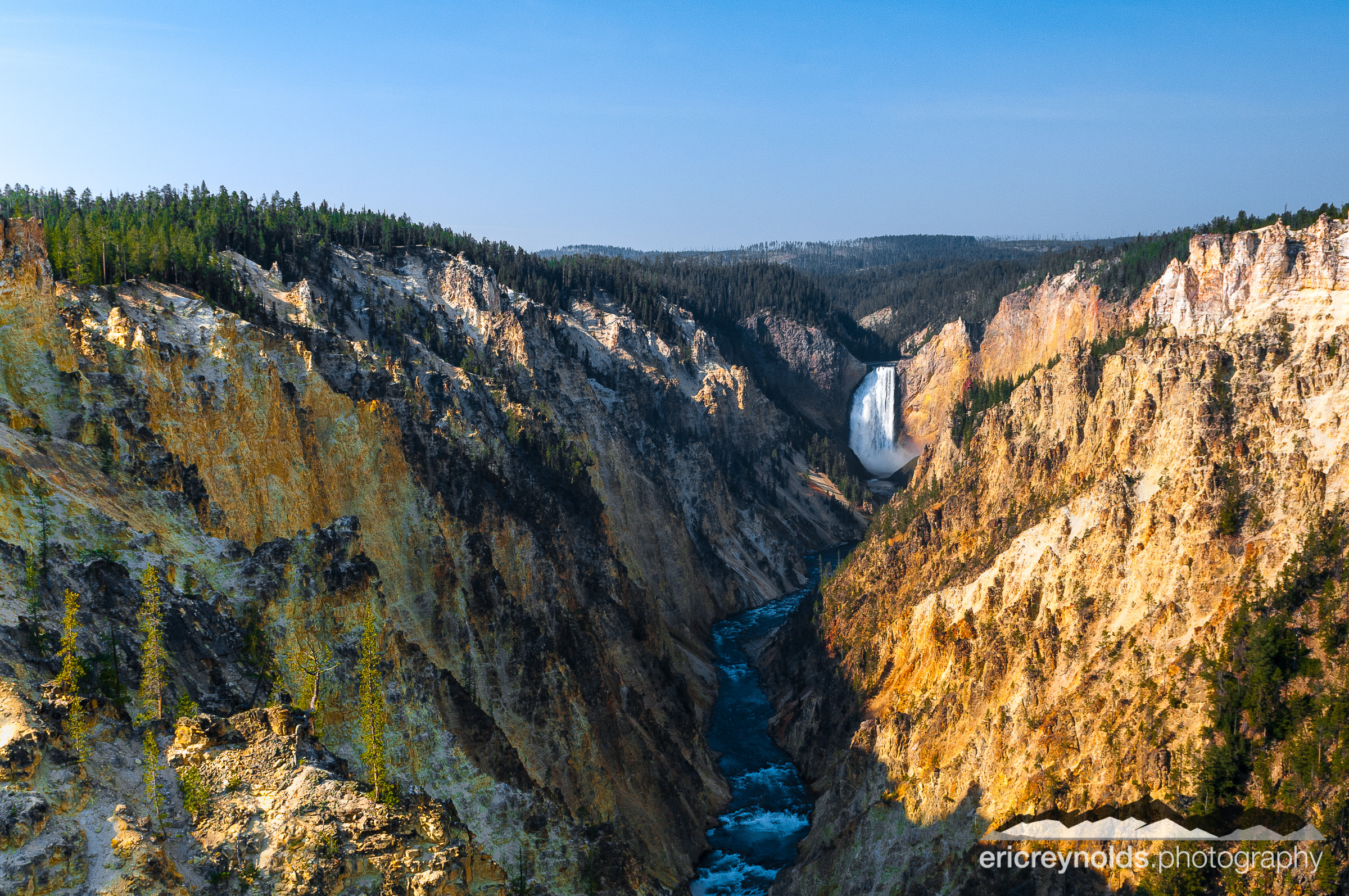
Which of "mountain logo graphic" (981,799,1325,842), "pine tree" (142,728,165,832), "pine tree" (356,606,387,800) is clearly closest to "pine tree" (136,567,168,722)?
"pine tree" (142,728,165,832)

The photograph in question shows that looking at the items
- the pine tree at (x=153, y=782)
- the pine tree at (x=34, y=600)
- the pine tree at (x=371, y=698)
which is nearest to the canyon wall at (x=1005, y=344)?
the pine tree at (x=371, y=698)

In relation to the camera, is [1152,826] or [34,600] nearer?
[34,600]

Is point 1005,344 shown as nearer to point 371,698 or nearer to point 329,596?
point 329,596

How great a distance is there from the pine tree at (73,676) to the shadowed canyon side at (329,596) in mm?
341

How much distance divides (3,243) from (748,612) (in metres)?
91.6

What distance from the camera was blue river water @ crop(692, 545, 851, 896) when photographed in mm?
62344

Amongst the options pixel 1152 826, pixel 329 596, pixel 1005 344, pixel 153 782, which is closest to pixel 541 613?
pixel 329 596

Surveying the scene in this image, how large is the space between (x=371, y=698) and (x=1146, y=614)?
121 ft

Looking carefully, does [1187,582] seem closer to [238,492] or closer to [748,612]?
[238,492]

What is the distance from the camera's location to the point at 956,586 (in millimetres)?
68375

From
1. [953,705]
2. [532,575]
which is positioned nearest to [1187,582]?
[953,705]

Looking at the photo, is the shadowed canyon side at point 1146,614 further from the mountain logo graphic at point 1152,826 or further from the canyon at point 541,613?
the mountain logo graphic at point 1152,826

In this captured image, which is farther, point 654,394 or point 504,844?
point 654,394

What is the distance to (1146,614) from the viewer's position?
5131 centimetres
